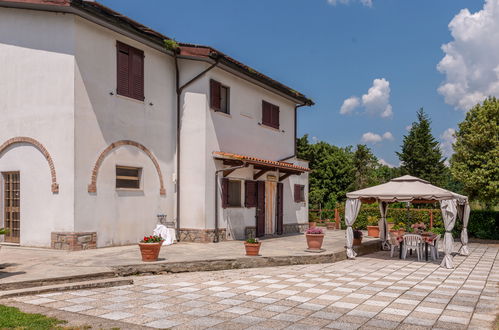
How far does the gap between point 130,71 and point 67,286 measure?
23.0 feet

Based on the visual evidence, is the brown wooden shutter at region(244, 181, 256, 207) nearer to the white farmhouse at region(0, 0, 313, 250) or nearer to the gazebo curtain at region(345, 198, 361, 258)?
the white farmhouse at region(0, 0, 313, 250)

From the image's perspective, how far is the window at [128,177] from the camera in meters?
12.1

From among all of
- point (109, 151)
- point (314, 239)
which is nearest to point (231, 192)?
point (314, 239)

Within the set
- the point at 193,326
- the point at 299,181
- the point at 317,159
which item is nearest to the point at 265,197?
the point at 299,181

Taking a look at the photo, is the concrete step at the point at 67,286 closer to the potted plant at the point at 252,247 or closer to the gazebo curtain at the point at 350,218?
the potted plant at the point at 252,247

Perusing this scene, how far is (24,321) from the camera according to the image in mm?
5195

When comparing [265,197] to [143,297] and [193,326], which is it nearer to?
[143,297]

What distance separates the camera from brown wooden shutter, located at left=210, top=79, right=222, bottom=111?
13758 mm

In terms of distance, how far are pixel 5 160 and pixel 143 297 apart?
7.13 meters

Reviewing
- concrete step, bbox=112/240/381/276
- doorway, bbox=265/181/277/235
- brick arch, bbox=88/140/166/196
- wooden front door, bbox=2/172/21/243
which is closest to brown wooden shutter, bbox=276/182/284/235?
doorway, bbox=265/181/277/235

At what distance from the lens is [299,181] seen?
19.3 m

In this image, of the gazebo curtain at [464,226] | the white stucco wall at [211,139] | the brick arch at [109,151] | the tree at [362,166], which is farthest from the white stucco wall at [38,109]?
the tree at [362,166]

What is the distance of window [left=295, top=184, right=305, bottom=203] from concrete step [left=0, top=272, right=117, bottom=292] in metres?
11.8

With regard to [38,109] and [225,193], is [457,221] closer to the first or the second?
[225,193]
